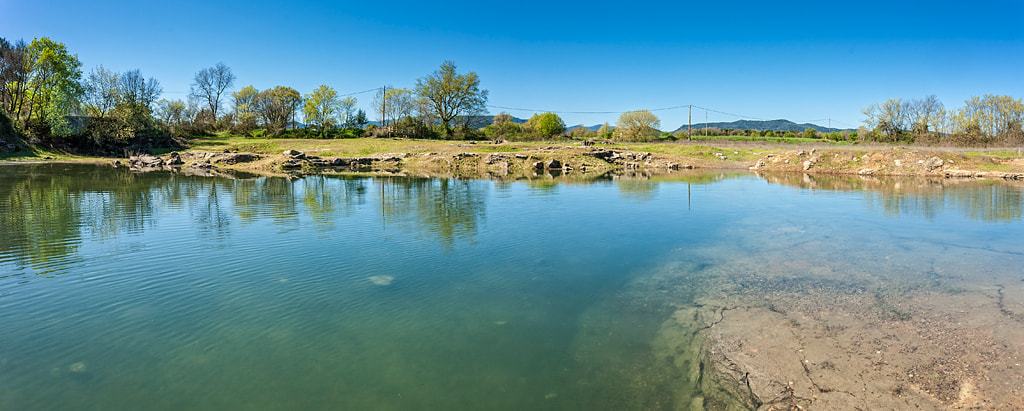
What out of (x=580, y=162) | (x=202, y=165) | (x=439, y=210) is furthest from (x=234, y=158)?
(x=439, y=210)

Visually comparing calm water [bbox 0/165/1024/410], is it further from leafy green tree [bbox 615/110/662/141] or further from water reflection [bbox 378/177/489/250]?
leafy green tree [bbox 615/110/662/141]

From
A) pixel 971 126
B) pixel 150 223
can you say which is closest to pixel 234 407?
pixel 150 223

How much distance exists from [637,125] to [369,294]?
92.2 m

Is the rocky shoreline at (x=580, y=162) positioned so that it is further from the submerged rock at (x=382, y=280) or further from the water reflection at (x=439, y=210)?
the submerged rock at (x=382, y=280)

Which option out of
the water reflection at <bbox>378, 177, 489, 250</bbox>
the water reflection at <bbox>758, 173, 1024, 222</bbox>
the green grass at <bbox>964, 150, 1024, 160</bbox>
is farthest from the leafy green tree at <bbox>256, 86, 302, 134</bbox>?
the green grass at <bbox>964, 150, 1024, 160</bbox>

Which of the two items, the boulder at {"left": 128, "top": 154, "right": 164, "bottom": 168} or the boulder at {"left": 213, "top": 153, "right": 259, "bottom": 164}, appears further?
the boulder at {"left": 213, "top": 153, "right": 259, "bottom": 164}

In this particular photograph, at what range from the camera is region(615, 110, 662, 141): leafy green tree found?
294 ft

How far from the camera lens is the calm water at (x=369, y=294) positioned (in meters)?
4.31

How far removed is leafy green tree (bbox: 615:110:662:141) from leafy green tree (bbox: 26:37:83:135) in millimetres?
77674

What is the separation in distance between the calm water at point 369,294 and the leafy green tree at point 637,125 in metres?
75.8

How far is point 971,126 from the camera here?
56625mm

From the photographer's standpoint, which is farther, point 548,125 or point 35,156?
point 548,125

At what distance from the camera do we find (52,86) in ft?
151

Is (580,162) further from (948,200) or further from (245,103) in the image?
(245,103)
